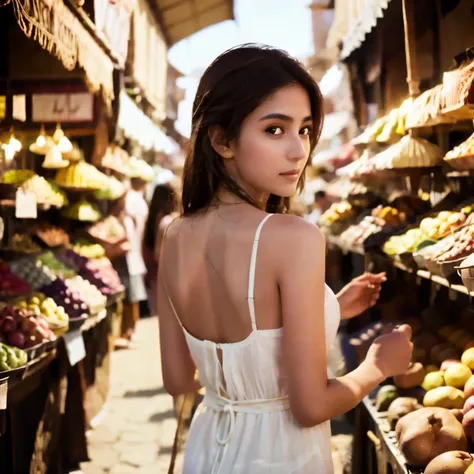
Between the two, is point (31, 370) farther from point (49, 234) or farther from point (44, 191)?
point (49, 234)

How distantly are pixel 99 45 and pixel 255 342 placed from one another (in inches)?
158

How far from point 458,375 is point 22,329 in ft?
7.10

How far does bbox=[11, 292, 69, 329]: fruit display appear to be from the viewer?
172 inches

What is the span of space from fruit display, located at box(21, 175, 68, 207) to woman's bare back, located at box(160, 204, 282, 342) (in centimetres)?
341

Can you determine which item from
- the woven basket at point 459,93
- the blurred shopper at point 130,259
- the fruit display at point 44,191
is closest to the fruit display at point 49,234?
the fruit display at point 44,191

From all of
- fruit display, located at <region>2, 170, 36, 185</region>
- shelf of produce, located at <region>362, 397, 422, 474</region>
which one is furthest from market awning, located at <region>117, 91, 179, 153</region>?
shelf of produce, located at <region>362, 397, 422, 474</region>

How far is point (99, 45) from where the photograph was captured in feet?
17.0

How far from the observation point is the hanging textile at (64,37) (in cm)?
337

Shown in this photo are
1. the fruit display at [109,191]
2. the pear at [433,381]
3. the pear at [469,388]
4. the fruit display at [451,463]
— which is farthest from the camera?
the fruit display at [109,191]

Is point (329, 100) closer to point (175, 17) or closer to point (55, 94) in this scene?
point (175, 17)

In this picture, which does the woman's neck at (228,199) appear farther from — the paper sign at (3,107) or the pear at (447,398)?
the paper sign at (3,107)

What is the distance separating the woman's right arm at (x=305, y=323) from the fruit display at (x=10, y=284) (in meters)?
3.06

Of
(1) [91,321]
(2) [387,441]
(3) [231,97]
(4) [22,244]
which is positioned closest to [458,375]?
(2) [387,441]

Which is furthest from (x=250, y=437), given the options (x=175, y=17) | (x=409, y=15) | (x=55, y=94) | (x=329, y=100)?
(x=329, y=100)
